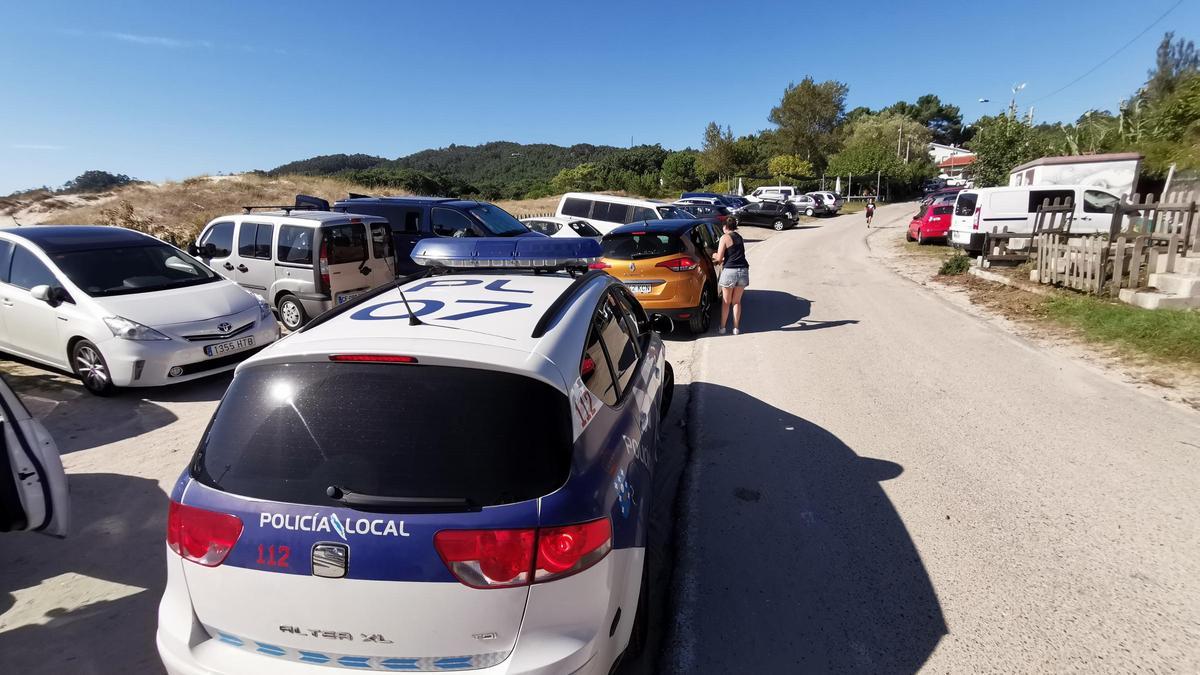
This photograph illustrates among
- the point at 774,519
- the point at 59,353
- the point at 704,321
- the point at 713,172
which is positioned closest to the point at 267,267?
the point at 59,353

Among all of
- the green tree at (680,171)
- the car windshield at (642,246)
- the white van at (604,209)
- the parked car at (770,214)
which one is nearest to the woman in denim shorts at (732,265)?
the car windshield at (642,246)

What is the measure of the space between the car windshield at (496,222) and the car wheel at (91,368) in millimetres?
6308

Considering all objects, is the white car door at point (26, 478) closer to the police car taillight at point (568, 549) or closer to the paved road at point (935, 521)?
the police car taillight at point (568, 549)

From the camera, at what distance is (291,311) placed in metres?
9.13

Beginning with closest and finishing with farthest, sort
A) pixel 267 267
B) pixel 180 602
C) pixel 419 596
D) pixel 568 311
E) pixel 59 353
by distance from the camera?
1. pixel 419 596
2. pixel 180 602
3. pixel 568 311
4. pixel 59 353
5. pixel 267 267

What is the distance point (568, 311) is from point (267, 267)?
8090 mm

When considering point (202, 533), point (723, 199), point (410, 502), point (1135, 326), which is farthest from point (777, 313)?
point (723, 199)

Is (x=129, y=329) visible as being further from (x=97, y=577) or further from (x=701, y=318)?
(x=701, y=318)

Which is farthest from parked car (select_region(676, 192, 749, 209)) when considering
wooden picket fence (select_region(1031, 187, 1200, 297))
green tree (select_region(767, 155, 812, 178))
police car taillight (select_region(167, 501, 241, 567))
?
police car taillight (select_region(167, 501, 241, 567))

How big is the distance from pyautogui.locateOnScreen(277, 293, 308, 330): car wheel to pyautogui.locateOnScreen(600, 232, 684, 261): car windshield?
4.62 meters

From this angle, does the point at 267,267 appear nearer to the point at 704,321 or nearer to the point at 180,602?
the point at 704,321

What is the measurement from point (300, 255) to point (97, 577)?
20.5 feet

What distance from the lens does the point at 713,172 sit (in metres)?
56.4

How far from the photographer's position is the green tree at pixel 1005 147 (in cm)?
3094
